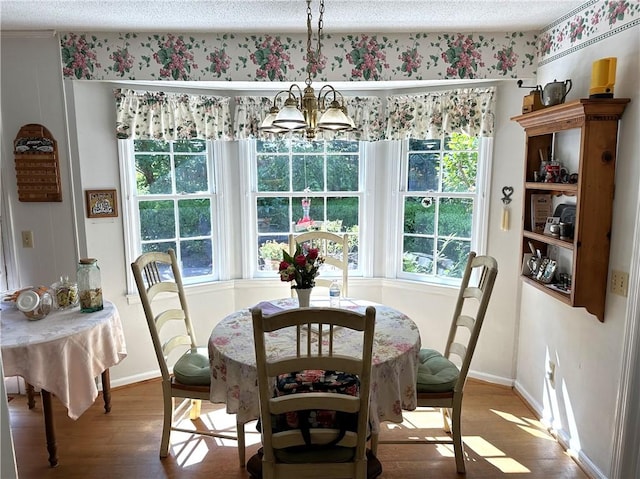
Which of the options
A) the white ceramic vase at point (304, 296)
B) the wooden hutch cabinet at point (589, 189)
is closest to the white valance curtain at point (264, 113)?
the wooden hutch cabinet at point (589, 189)

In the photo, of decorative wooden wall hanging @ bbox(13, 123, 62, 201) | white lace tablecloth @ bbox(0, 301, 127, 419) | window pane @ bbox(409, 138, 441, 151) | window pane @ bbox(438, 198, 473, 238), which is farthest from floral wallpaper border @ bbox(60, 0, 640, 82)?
white lace tablecloth @ bbox(0, 301, 127, 419)

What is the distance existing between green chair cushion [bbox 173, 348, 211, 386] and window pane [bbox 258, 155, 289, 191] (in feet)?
5.22

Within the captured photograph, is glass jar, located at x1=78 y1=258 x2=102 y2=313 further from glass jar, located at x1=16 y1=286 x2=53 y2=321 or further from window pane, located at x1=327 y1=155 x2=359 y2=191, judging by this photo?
window pane, located at x1=327 y1=155 x2=359 y2=191

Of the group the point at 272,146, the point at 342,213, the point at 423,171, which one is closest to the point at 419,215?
the point at 423,171

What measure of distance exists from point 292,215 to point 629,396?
2.50m

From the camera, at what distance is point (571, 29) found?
8.01ft

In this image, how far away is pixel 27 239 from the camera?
2895 mm

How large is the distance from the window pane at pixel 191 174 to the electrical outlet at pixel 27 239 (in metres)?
1.03

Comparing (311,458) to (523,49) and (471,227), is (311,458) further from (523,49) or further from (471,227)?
(523,49)

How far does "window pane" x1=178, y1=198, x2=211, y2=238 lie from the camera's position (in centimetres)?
339

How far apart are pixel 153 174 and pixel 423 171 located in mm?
2105

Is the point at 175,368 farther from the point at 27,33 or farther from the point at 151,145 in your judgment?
the point at 27,33

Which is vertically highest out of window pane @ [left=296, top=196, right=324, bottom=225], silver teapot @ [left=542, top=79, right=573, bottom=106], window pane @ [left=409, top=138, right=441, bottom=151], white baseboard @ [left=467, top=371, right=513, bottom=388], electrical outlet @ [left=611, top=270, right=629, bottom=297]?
silver teapot @ [left=542, top=79, right=573, bottom=106]

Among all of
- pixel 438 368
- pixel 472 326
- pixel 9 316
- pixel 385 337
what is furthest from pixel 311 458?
pixel 9 316
